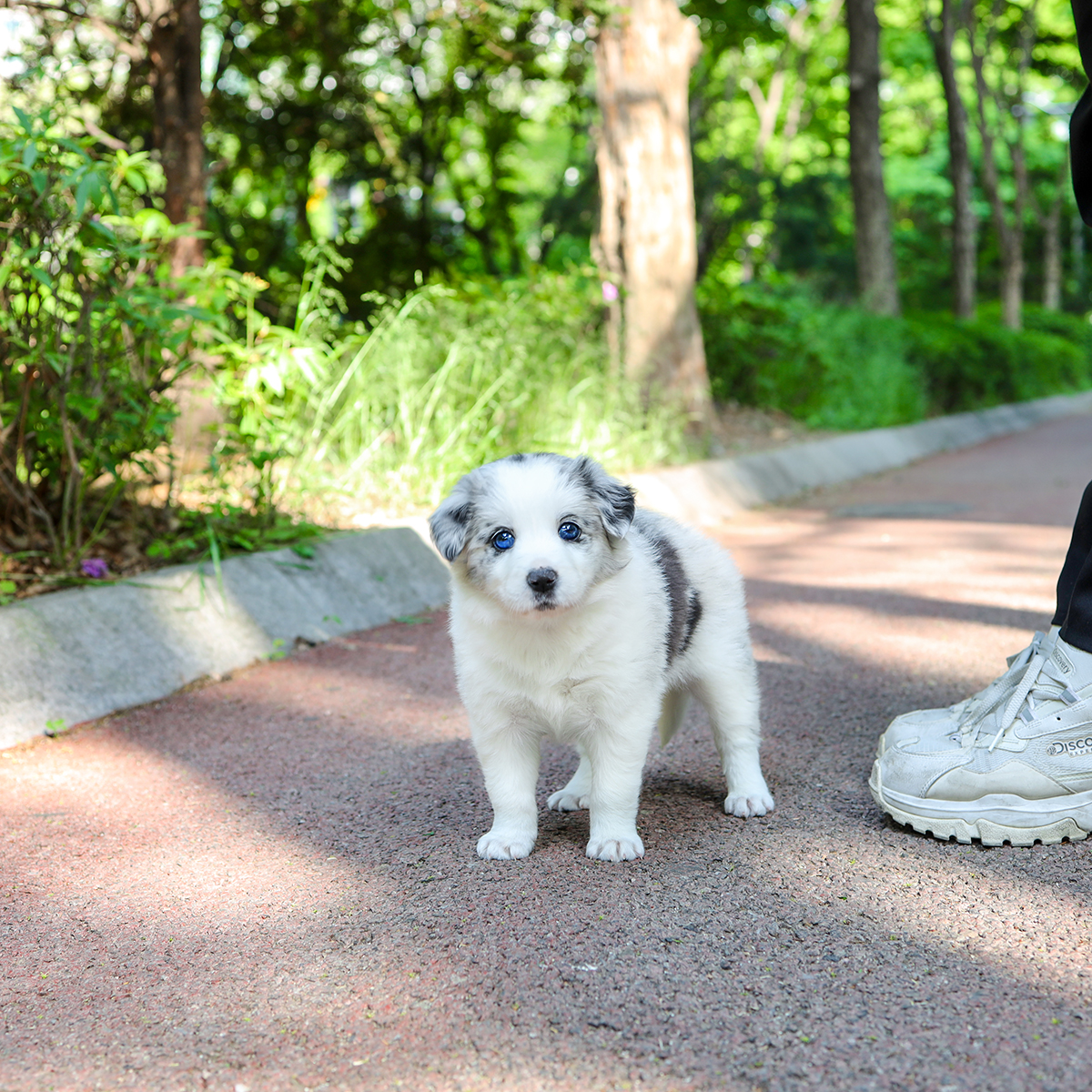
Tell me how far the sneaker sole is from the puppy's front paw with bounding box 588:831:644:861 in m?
0.71

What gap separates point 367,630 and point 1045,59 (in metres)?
33.0

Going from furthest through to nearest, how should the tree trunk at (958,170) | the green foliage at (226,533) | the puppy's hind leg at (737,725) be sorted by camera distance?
the tree trunk at (958,170) < the green foliage at (226,533) < the puppy's hind leg at (737,725)

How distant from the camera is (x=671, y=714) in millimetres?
3561

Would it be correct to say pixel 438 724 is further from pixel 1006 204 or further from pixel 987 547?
pixel 1006 204

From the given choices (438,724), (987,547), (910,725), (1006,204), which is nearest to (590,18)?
(987,547)

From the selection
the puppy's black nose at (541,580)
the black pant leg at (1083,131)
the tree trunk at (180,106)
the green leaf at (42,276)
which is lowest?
the puppy's black nose at (541,580)

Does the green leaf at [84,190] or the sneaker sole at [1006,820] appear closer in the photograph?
the sneaker sole at [1006,820]

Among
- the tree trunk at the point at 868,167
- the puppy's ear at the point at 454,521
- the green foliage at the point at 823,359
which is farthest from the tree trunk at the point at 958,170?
the puppy's ear at the point at 454,521

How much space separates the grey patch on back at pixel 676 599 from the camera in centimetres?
308

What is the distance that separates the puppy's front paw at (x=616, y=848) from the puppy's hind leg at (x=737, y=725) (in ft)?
1.30

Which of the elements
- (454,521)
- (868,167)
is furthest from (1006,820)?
(868,167)

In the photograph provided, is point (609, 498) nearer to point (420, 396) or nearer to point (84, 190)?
point (84, 190)

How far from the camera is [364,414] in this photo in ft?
23.5

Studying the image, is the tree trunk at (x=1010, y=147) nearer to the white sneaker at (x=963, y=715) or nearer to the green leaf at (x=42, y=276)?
the green leaf at (x=42, y=276)
